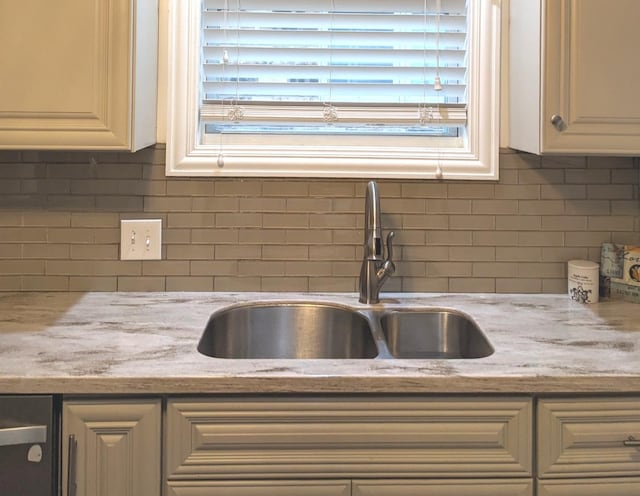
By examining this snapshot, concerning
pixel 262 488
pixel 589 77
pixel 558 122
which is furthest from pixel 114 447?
pixel 589 77

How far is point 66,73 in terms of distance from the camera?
1.50 m

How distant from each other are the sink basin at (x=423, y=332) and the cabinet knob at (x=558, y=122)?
1.71 ft

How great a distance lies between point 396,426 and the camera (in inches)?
46.2

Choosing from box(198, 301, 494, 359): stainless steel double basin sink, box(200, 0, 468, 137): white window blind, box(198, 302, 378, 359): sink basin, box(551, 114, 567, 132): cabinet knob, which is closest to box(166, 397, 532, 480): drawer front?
box(198, 301, 494, 359): stainless steel double basin sink

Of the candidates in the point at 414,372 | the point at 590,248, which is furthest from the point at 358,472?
the point at 590,248

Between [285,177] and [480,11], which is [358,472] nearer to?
[285,177]

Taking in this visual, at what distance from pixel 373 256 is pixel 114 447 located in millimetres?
815

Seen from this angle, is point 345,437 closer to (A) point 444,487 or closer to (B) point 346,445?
(B) point 346,445

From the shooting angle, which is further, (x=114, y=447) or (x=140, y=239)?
(x=140, y=239)

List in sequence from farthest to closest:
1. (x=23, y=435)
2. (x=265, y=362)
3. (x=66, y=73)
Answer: (x=66, y=73) → (x=265, y=362) → (x=23, y=435)

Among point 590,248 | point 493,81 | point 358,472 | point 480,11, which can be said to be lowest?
point 358,472

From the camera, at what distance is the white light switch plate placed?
183 centimetres

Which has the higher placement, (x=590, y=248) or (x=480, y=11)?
(x=480, y=11)

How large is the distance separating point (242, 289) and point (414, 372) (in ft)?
2.63
